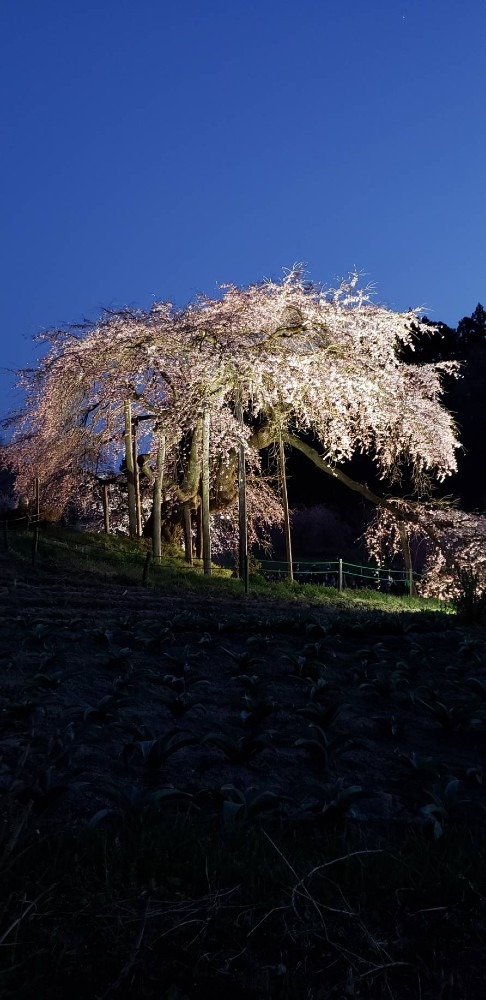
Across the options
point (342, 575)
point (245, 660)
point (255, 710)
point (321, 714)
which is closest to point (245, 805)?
point (255, 710)

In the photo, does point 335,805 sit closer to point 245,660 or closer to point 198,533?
point 245,660

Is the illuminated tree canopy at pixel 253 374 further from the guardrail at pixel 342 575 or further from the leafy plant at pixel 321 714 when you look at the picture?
the leafy plant at pixel 321 714

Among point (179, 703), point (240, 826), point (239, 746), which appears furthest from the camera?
point (179, 703)

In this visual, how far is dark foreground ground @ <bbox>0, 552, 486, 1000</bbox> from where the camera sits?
2.41m

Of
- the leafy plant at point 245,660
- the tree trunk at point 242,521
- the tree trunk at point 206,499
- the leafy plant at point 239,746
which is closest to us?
the leafy plant at point 239,746

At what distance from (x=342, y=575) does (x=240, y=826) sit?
2106 centimetres

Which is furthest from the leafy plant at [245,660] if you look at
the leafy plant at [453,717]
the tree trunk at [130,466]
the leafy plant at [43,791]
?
the tree trunk at [130,466]

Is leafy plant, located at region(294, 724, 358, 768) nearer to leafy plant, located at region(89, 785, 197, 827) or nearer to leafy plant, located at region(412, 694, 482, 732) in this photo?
leafy plant, located at region(412, 694, 482, 732)

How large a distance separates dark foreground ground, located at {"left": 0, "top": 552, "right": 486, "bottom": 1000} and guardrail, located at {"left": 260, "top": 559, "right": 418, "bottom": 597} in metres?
17.2

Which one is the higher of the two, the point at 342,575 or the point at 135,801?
the point at 135,801

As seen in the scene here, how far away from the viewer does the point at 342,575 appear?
24.2 metres

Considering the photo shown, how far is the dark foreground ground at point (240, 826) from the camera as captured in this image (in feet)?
7.90

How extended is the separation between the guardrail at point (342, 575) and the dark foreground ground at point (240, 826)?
676 inches

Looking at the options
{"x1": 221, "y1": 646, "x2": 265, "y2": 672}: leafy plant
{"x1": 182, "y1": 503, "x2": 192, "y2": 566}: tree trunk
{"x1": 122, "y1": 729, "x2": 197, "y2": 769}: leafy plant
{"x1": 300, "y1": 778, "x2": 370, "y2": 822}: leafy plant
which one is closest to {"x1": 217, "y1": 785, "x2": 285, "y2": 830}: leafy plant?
{"x1": 300, "y1": 778, "x2": 370, "y2": 822}: leafy plant
